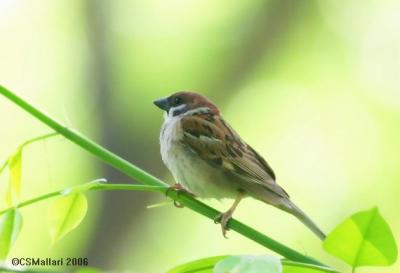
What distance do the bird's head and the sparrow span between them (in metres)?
0.06

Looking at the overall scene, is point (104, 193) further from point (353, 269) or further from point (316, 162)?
point (353, 269)

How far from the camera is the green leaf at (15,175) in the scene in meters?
1.05

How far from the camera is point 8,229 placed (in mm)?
Answer: 903

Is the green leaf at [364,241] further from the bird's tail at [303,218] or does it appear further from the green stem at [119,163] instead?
the bird's tail at [303,218]

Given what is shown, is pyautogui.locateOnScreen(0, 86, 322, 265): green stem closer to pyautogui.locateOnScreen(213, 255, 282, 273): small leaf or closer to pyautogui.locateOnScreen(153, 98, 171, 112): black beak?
pyautogui.locateOnScreen(213, 255, 282, 273): small leaf

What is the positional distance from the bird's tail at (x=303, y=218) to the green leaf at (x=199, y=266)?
69 centimetres

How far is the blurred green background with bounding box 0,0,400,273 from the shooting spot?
5.07 metres

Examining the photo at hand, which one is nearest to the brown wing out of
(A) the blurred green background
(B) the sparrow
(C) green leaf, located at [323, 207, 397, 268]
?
(B) the sparrow

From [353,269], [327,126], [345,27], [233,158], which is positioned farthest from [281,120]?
[353,269]

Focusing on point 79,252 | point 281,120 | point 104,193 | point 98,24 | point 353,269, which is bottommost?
point 79,252

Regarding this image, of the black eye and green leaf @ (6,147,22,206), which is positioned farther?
the black eye

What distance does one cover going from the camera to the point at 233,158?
2174mm

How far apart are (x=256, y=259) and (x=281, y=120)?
202 inches

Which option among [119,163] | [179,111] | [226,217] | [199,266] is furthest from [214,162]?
[199,266]
